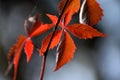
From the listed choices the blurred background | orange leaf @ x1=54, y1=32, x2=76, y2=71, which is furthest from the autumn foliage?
Answer: the blurred background

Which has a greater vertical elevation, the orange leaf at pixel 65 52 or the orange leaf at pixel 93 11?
the orange leaf at pixel 93 11

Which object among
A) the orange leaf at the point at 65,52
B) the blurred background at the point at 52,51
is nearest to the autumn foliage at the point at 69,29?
the orange leaf at the point at 65,52

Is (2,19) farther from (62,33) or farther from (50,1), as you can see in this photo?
(62,33)

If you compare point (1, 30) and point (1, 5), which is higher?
point (1, 5)

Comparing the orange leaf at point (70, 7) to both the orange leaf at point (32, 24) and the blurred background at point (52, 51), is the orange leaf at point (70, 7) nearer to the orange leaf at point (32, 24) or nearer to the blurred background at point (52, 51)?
the orange leaf at point (32, 24)

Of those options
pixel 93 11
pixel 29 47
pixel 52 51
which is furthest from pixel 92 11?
pixel 52 51

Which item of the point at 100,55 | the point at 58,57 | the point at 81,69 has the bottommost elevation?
the point at 81,69

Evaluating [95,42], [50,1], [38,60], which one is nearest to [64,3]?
[50,1]

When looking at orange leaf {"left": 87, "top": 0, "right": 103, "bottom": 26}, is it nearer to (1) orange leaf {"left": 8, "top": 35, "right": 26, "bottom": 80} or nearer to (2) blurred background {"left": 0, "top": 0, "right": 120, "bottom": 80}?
(1) orange leaf {"left": 8, "top": 35, "right": 26, "bottom": 80}
